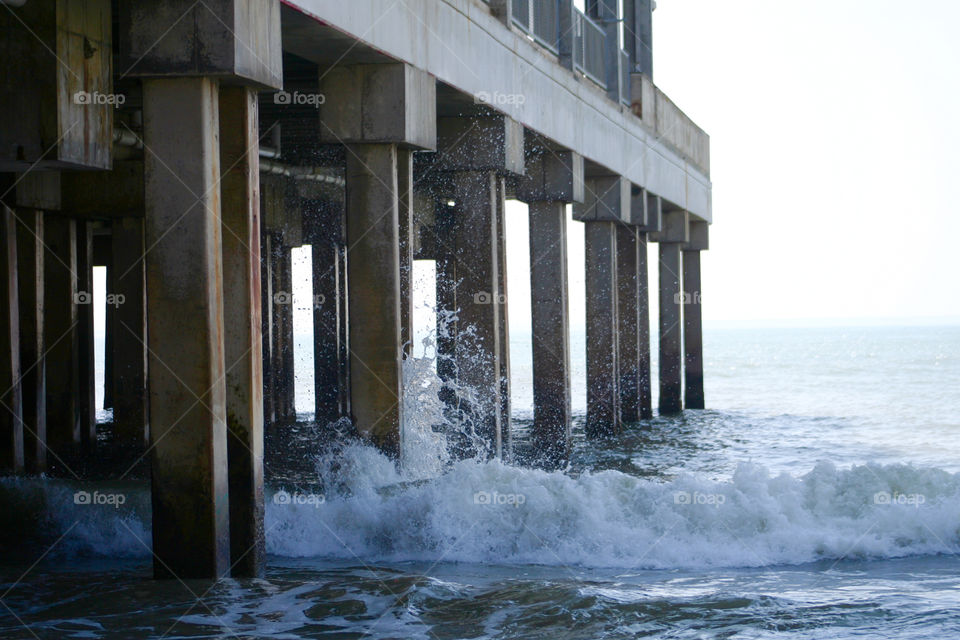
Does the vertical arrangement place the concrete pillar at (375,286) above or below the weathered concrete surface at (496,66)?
below

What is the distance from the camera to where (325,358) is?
917 inches

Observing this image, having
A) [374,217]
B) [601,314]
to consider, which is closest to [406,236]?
[374,217]

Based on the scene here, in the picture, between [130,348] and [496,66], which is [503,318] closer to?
[496,66]

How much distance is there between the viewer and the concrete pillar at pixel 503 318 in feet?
48.2

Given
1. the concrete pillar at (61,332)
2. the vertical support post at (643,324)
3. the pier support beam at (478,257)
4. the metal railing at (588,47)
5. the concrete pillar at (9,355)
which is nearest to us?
the concrete pillar at (9,355)

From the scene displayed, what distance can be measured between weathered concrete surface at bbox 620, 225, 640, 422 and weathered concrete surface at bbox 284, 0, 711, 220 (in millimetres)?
1063

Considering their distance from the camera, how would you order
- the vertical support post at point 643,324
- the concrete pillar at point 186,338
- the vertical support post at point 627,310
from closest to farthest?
the concrete pillar at point 186,338, the vertical support post at point 627,310, the vertical support post at point 643,324

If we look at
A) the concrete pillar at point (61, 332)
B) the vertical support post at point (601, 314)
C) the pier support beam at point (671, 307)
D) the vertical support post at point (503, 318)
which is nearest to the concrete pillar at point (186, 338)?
the vertical support post at point (503, 318)

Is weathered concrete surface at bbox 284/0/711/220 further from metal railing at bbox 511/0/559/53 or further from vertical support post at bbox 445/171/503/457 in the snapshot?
vertical support post at bbox 445/171/503/457

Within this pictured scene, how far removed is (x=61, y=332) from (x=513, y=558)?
745cm

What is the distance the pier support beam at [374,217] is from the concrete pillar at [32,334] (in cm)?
410

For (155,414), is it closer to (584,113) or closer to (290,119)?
(290,119)

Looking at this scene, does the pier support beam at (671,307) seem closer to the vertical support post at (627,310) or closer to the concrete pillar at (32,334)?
the vertical support post at (627,310)

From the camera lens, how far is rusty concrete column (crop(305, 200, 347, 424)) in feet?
74.3
